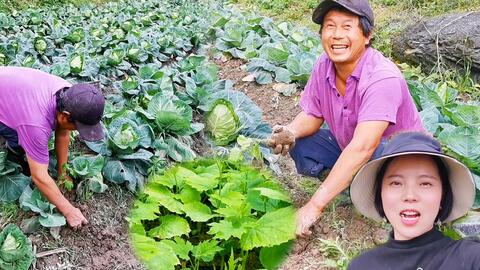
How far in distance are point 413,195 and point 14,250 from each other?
2.07 meters

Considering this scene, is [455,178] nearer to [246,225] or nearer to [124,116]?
[246,225]

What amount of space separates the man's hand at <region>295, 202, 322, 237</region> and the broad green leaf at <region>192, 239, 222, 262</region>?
14.6 inches

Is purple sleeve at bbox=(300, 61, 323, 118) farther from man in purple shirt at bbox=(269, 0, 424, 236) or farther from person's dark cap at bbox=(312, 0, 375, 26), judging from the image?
person's dark cap at bbox=(312, 0, 375, 26)

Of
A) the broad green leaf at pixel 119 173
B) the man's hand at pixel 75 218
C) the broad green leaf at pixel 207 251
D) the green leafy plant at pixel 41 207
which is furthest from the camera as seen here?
the broad green leaf at pixel 119 173

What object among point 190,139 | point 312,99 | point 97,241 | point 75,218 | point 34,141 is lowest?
point 97,241

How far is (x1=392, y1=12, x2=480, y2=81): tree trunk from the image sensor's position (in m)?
6.48

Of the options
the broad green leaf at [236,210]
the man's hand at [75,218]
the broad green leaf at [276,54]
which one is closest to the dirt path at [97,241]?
the man's hand at [75,218]

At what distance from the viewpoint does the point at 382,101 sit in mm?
2795

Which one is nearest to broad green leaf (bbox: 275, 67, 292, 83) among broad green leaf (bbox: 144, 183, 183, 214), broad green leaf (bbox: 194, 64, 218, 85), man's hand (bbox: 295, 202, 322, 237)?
broad green leaf (bbox: 194, 64, 218, 85)

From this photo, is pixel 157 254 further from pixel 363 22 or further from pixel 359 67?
pixel 363 22

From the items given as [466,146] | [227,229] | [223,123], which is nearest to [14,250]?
[227,229]

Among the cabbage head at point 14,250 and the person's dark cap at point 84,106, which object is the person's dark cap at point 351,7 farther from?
the cabbage head at point 14,250

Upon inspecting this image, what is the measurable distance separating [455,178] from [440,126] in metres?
2.29

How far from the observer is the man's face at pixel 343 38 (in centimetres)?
296
